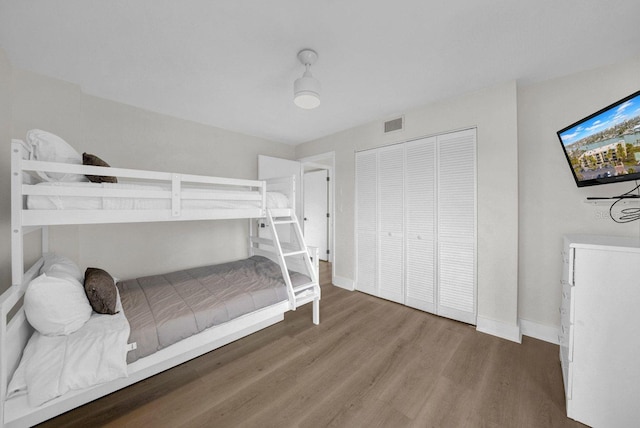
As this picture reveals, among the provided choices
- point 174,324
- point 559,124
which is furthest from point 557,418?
point 174,324

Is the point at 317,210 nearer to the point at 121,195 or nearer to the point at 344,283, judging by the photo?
the point at 344,283

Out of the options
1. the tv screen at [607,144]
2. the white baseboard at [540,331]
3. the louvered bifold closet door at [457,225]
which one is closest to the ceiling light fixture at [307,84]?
the louvered bifold closet door at [457,225]

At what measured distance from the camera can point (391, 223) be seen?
10.1 feet

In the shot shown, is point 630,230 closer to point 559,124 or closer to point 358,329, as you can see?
point 559,124

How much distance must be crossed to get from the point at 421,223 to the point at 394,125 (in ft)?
4.25

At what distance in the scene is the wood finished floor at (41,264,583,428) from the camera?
1.38 meters

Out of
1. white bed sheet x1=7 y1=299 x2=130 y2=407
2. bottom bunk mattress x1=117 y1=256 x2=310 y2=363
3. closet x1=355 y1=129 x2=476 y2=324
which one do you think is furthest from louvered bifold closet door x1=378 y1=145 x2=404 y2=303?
white bed sheet x1=7 y1=299 x2=130 y2=407

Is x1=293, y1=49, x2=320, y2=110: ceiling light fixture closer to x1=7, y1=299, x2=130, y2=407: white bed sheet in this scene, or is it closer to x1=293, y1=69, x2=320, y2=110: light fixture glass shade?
x1=293, y1=69, x2=320, y2=110: light fixture glass shade

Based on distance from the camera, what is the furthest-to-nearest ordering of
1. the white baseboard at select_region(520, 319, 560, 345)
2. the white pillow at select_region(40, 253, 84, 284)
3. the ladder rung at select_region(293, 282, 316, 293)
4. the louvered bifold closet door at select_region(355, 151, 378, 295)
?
the louvered bifold closet door at select_region(355, 151, 378, 295) → the ladder rung at select_region(293, 282, 316, 293) → the white baseboard at select_region(520, 319, 560, 345) → the white pillow at select_region(40, 253, 84, 284)

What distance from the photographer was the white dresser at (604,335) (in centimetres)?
126

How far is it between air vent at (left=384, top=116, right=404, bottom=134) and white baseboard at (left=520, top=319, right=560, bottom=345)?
2448 mm

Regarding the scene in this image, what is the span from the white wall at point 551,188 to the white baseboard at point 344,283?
1936mm

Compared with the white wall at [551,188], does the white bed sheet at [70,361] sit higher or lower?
lower

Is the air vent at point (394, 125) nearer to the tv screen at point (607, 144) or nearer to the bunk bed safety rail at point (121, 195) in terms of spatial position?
the tv screen at point (607, 144)
